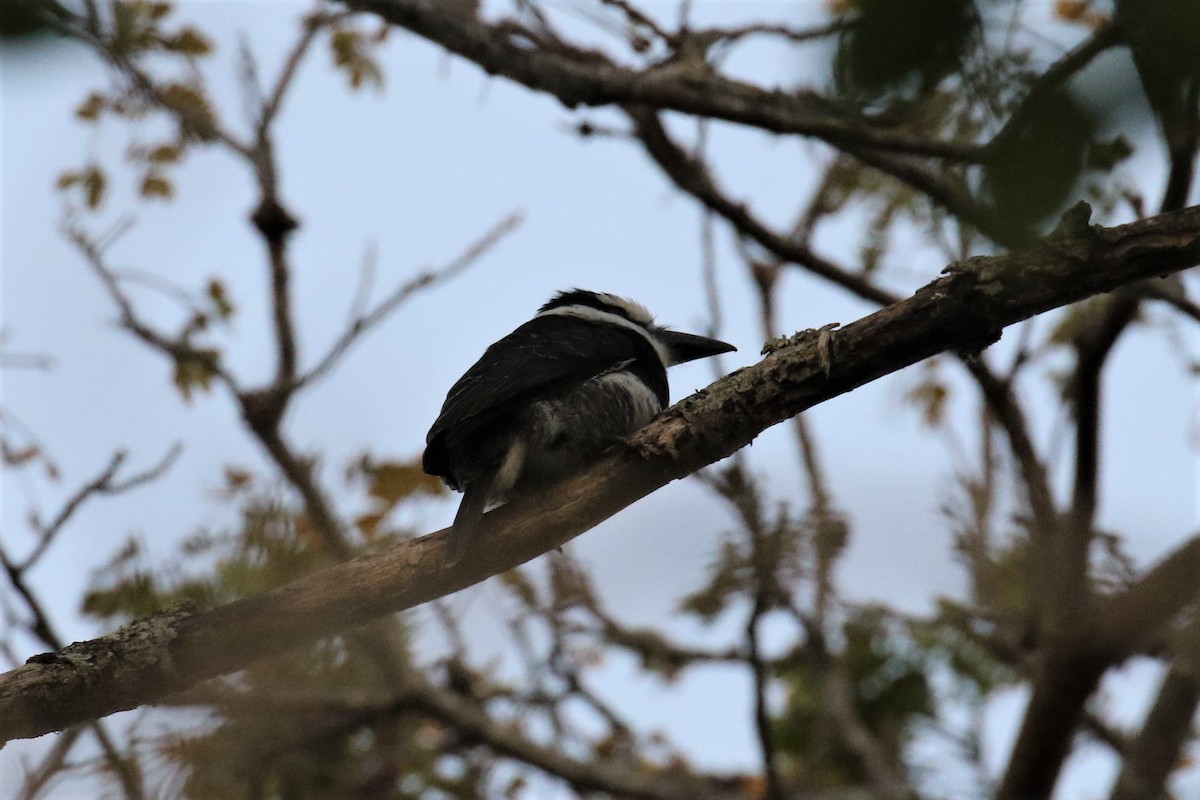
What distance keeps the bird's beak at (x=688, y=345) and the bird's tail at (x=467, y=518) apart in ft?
4.22

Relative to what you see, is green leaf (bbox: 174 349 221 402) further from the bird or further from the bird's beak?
the bird's beak

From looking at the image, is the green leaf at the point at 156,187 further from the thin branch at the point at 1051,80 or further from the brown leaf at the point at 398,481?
the thin branch at the point at 1051,80

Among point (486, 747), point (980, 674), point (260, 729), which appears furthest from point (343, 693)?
point (980, 674)

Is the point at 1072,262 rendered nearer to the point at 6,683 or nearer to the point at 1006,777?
the point at 6,683

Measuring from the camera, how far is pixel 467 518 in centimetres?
338

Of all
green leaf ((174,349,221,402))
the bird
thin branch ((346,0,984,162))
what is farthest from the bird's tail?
green leaf ((174,349,221,402))

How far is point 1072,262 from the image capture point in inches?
114

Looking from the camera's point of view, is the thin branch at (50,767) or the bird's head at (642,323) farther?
the bird's head at (642,323)

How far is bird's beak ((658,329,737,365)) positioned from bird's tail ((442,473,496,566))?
A: 1.29m

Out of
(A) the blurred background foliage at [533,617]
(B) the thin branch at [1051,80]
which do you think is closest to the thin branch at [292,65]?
(A) the blurred background foliage at [533,617]

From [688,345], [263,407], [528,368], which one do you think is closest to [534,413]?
[528,368]

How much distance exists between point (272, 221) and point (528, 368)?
2.65 meters

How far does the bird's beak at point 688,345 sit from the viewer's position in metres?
4.65

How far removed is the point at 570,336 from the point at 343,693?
276 cm
